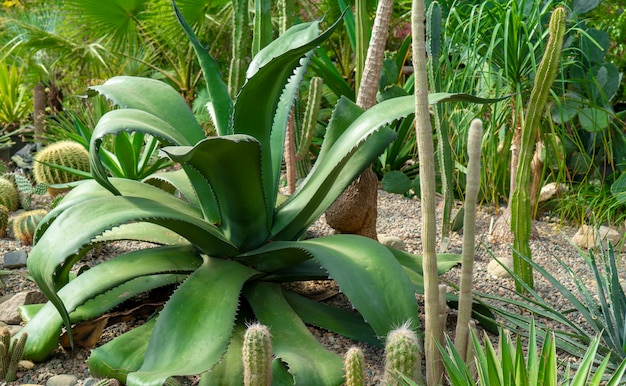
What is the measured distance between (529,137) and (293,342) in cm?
114

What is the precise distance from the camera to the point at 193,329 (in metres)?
1.92

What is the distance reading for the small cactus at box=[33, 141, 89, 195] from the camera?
180 inches

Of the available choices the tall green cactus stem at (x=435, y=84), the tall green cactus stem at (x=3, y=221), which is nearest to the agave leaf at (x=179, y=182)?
the tall green cactus stem at (x=435, y=84)

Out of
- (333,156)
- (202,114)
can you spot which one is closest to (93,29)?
(202,114)

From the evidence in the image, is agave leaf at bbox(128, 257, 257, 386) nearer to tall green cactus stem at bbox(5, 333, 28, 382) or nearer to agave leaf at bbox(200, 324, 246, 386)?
agave leaf at bbox(200, 324, 246, 386)

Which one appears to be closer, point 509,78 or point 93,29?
point 509,78

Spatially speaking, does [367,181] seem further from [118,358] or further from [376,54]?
[118,358]

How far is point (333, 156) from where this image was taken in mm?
2301

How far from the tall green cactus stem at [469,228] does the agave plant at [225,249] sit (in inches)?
5.8

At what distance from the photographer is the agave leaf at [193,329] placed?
1789 mm

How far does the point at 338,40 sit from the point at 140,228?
12.8ft

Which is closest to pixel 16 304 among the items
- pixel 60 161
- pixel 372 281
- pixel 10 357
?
pixel 10 357

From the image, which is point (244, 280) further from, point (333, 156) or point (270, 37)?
point (270, 37)

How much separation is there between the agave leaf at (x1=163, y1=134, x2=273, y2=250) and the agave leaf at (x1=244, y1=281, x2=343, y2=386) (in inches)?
7.0
